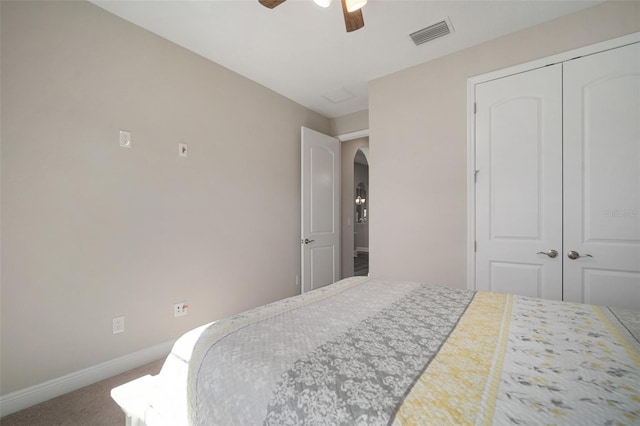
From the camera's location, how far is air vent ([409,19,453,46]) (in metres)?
2.13

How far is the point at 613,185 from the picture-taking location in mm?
1874

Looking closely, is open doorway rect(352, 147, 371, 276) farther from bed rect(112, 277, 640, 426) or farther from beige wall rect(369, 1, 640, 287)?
bed rect(112, 277, 640, 426)

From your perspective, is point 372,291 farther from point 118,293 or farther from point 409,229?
point 118,293

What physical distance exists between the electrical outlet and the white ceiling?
89.5 inches

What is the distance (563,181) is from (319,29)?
2256mm

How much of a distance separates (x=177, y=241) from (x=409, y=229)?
7.16 feet

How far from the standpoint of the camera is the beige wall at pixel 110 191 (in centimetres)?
160

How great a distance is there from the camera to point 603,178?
1.90 meters

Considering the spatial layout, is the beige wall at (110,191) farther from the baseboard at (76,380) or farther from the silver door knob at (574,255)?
the silver door knob at (574,255)

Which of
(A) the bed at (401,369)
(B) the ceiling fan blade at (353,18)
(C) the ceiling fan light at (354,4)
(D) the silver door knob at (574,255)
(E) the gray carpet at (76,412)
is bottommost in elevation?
(E) the gray carpet at (76,412)

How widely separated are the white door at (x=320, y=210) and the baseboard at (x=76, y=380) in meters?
1.72

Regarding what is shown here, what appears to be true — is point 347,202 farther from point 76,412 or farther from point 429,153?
point 76,412

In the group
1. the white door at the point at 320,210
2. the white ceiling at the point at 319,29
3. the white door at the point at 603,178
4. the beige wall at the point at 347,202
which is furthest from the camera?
the beige wall at the point at 347,202

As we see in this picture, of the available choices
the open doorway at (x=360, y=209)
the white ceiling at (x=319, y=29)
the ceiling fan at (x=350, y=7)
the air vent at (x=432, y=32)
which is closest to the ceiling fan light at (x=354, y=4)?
the ceiling fan at (x=350, y=7)
